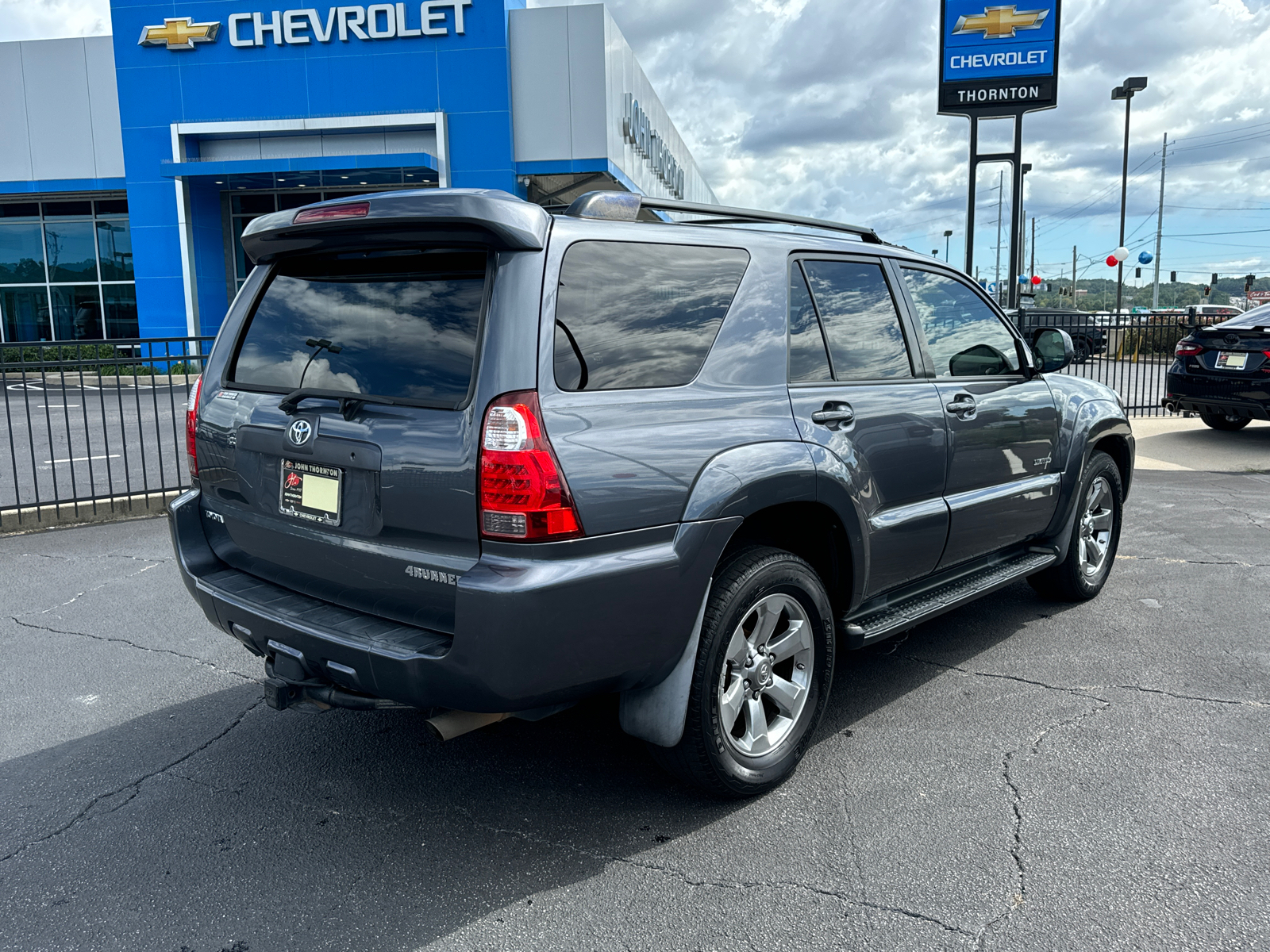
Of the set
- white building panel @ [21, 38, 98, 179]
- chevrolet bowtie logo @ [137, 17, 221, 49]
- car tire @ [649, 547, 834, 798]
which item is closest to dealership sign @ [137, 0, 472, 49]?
chevrolet bowtie logo @ [137, 17, 221, 49]

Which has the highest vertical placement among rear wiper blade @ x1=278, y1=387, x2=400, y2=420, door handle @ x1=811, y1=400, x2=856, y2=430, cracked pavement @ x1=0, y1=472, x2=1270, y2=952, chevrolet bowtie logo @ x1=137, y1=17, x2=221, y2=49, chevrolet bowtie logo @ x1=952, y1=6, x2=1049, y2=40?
chevrolet bowtie logo @ x1=137, y1=17, x2=221, y2=49

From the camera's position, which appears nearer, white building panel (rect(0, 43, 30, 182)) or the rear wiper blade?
the rear wiper blade

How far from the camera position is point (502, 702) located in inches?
103

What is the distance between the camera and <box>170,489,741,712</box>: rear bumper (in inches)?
101

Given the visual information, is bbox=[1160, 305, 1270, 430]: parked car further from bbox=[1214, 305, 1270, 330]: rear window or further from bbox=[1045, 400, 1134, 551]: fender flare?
bbox=[1045, 400, 1134, 551]: fender flare

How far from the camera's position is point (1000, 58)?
12.9 m

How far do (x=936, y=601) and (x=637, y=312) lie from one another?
189 centimetres

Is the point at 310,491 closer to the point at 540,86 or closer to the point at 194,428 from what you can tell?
the point at 194,428

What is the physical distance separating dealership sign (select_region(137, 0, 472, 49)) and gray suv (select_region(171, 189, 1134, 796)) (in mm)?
22954

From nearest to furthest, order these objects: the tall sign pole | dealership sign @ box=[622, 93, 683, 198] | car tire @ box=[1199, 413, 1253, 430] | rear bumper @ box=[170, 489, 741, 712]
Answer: rear bumper @ box=[170, 489, 741, 712] → car tire @ box=[1199, 413, 1253, 430] → the tall sign pole → dealership sign @ box=[622, 93, 683, 198]

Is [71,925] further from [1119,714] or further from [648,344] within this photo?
[1119,714]

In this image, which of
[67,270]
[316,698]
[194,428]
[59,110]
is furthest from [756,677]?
[67,270]

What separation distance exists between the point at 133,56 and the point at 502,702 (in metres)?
Result: 28.1

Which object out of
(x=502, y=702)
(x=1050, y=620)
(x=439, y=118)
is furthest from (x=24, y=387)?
(x=439, y=118)
